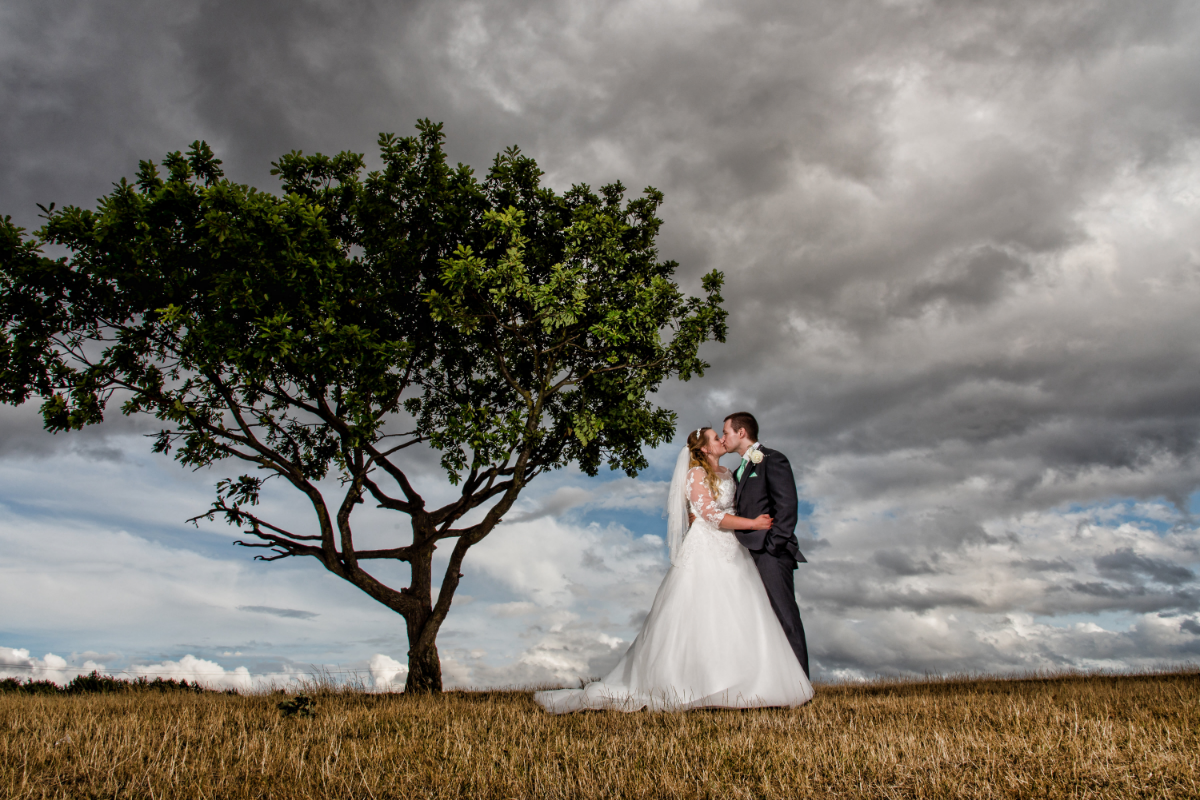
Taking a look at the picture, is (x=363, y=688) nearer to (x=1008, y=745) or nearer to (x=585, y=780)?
(x=585, y=780)

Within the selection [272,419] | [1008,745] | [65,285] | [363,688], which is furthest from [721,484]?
[65,285]

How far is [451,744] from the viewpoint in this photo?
6875 millimetres

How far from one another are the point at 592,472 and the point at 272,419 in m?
8.37

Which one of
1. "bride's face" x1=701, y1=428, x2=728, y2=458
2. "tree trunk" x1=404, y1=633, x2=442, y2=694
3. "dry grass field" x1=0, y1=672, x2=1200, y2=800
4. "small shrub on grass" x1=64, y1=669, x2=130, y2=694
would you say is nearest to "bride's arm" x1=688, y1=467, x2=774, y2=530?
"bride's face" x1=701, y1=428, x2=728, y2=458

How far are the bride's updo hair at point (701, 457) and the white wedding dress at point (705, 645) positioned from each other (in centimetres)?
15

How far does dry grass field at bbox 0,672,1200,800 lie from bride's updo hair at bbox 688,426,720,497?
3.23 metres

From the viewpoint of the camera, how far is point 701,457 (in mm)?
10422

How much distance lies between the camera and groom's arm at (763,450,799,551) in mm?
9648

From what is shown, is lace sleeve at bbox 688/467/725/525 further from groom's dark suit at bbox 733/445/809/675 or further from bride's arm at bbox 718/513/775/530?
groom's dark suit at bbox 733/445/809/675

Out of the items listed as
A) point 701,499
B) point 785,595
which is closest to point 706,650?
point 785,595

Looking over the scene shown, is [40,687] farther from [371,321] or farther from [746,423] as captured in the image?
[746,423]

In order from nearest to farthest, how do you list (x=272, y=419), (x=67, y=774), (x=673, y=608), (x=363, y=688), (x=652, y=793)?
(x=652, y=793) → (x=67, y=774) → (x=673, y=608) → (x=363, y=688) → (x=272, y=419)

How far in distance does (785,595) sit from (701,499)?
1800mm

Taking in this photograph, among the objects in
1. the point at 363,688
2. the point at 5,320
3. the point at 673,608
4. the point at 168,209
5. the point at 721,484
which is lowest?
the point at 363,688
